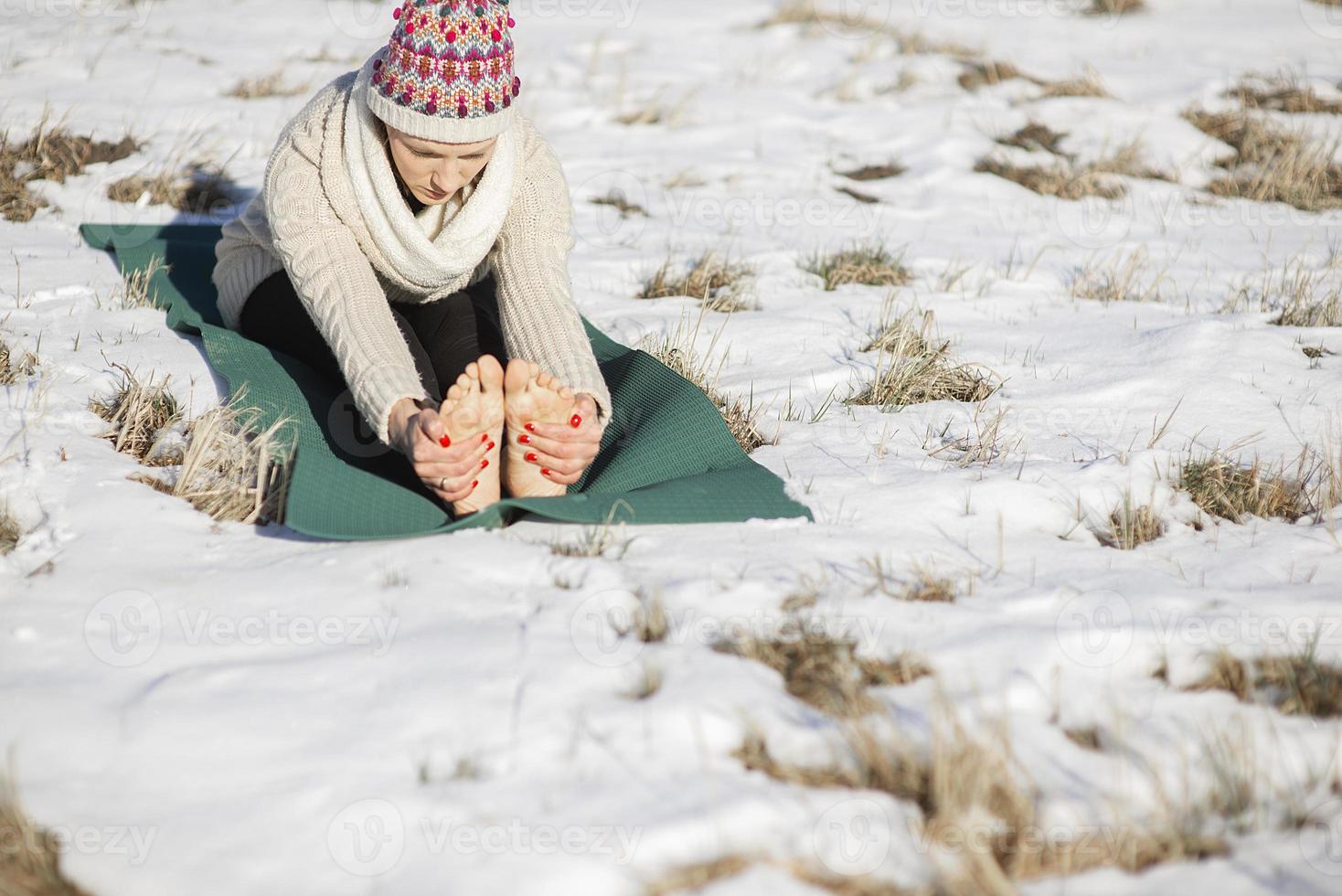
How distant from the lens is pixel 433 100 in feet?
8.19

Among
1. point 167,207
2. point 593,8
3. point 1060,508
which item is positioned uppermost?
point 593,8

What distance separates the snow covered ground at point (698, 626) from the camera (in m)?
1.57

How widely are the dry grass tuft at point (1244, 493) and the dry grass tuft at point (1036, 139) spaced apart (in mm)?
3857

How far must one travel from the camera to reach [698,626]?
6.72 ft

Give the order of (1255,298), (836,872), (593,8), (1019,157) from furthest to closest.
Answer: (593,8)
(1019,157)
(1255,298)
(836,872)

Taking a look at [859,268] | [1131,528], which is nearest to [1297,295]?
[859,268]

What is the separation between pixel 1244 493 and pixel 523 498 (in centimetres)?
186

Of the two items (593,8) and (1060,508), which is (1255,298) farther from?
(593,8)

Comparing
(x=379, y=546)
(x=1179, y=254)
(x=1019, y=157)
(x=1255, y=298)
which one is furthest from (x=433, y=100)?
(x=1019, y=157)

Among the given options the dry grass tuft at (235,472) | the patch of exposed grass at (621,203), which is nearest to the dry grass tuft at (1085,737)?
the dry grass tuft at (235,472)

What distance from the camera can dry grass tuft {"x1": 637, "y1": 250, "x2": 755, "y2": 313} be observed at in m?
4.08

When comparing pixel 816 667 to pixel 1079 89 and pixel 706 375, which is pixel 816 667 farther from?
pixel 1079 89

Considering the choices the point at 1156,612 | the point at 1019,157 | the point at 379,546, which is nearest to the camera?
the point at 1156,612

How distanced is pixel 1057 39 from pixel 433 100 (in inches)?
280
